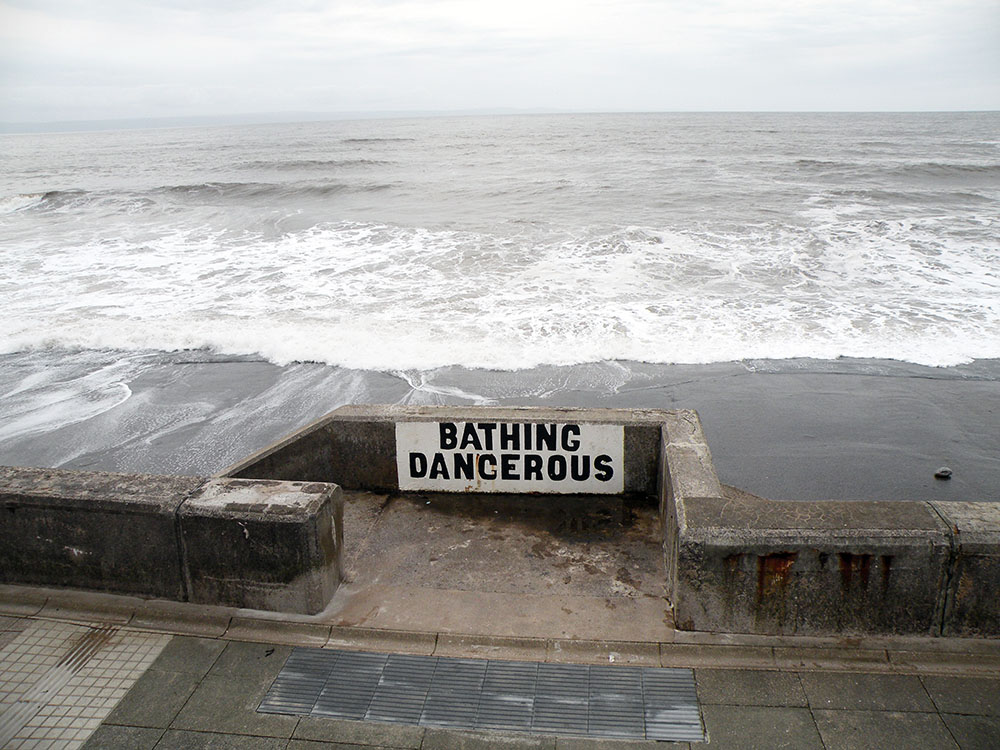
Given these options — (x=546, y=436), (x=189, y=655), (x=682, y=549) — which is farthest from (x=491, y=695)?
(x=546, y=436)

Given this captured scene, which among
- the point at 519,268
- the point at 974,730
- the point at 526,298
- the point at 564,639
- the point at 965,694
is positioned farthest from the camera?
the point at 519,268

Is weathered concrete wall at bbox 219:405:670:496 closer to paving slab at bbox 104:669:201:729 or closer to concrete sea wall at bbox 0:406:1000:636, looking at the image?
concrete sea wall at bbox 0:406:1000:636

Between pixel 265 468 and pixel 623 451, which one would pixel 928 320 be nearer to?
pixel 623 451

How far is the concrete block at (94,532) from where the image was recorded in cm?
412

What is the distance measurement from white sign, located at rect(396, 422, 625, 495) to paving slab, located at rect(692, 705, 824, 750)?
221 centimetres

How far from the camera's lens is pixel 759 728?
3.22 m

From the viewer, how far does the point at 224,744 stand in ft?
10.6

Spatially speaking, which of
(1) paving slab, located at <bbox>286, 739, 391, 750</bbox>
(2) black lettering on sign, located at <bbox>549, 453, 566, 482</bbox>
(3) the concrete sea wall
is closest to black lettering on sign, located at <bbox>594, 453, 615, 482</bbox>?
(2) black lettering on sign, located at <bbox>549, 453, 566, 482</bbox>

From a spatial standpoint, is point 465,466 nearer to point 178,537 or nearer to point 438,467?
point 438,467

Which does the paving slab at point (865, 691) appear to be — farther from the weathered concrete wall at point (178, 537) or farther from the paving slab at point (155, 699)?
the paving slab at point (155, 699)

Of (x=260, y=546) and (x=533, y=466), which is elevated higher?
(x=260, y=546)

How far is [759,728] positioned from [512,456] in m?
2.60

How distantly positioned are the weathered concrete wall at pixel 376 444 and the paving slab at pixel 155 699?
176 centimetres

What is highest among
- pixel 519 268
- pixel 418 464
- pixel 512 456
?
pixel 512 456
